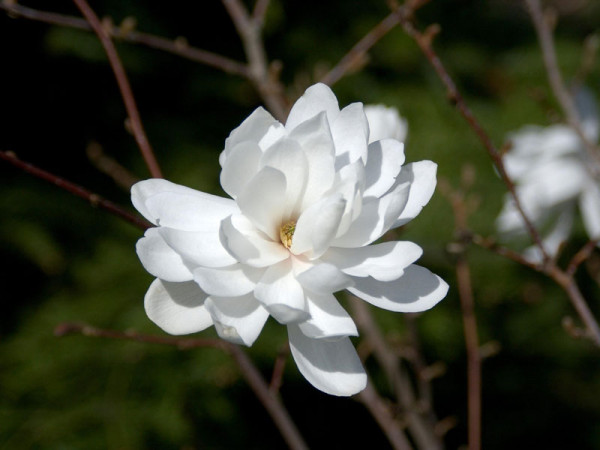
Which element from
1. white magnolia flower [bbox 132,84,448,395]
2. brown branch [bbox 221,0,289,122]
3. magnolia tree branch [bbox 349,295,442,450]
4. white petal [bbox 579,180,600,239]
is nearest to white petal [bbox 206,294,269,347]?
white magnolia flower [bbox 132,84,448,395]

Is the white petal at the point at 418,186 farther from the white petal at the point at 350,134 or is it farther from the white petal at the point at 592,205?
the white petal at the point at 592,205

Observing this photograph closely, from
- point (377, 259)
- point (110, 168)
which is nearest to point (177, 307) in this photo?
point (377, 259)

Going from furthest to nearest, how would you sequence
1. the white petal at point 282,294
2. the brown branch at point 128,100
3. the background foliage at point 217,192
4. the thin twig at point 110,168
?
the background foliage at point 217,192
the thin twig at point 110,168
the brown branch at point 128,100
the white petal at point 282,294

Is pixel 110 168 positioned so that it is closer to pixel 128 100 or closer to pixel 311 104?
pixel 128 100

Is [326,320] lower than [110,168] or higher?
lower

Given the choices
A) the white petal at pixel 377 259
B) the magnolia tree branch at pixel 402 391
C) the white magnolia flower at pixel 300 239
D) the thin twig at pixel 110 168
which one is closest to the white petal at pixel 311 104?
the white magnolia flower at pixel 300 239
